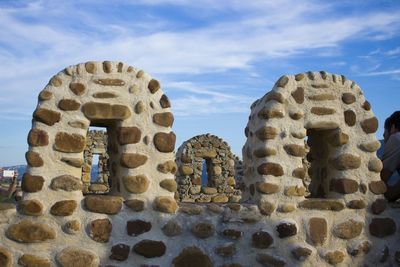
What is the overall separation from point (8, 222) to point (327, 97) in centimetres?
276

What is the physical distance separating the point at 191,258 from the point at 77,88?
5.08 feet

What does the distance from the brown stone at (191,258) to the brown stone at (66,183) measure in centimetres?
92

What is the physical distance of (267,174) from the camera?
13.6 feet

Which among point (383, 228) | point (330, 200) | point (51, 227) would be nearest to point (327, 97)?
point (330, 200)

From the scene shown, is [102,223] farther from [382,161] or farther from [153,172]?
[382,161]

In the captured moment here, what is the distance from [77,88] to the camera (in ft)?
12.5

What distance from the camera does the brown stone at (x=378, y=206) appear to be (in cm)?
441

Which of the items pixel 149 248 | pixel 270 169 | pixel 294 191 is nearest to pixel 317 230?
pixel 294 191

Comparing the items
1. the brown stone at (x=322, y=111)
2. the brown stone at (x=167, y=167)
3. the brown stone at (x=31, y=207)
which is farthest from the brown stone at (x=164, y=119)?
the brown stone at (x=322, y=111)

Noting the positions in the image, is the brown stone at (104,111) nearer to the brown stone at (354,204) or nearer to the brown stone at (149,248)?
the brown stone at (149,248)

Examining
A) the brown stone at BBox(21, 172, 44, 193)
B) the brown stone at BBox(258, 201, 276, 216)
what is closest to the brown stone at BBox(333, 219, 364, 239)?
the brown stone at BBox(258, 201, 276, 216)

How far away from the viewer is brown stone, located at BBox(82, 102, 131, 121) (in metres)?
3.80

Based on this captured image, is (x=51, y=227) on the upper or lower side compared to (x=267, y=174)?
lower

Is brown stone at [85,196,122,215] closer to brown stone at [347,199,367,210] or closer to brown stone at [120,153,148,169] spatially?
brown stone at [120,153,148,169]
